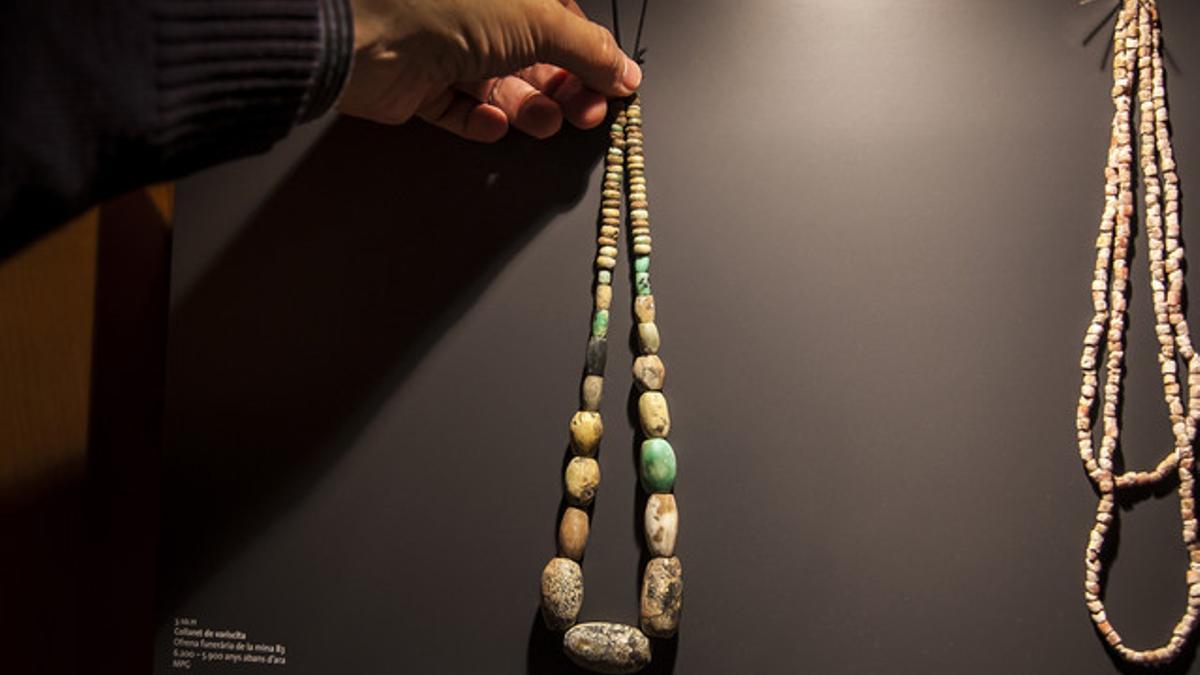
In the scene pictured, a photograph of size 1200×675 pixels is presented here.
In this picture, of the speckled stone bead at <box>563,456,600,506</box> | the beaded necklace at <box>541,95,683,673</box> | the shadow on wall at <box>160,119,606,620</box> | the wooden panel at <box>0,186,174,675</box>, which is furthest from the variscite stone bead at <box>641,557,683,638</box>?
the wooden panel at <box>0,186,174,675</box>

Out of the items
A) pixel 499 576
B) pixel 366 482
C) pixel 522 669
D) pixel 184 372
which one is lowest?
pixel 522 669

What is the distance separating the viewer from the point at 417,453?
997 mm

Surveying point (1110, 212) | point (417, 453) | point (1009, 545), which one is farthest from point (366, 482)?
point (1110, 212)

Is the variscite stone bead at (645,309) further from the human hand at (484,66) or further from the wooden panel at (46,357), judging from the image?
the wooden panel at (46,357)

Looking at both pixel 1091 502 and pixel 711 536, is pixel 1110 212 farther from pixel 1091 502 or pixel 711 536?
Result: pixel 711 536

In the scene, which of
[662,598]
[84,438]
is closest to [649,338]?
[662,598]

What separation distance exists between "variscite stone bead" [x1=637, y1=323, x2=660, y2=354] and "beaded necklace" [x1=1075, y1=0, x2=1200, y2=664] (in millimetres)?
471

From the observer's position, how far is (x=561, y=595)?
0.91 meters

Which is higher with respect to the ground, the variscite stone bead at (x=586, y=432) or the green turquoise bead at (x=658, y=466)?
the variscite stone bead at (x=586, y=432)

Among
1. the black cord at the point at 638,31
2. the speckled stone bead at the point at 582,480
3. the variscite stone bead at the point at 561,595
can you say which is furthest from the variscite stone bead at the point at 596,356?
the black cord at the point at 638,31

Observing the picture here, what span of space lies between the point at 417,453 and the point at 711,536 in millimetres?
374

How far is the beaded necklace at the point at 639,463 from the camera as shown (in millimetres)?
890

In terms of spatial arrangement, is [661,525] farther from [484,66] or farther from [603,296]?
[484,66]

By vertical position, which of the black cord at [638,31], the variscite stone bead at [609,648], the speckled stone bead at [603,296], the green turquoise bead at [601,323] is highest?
the black cord at [638,31]
